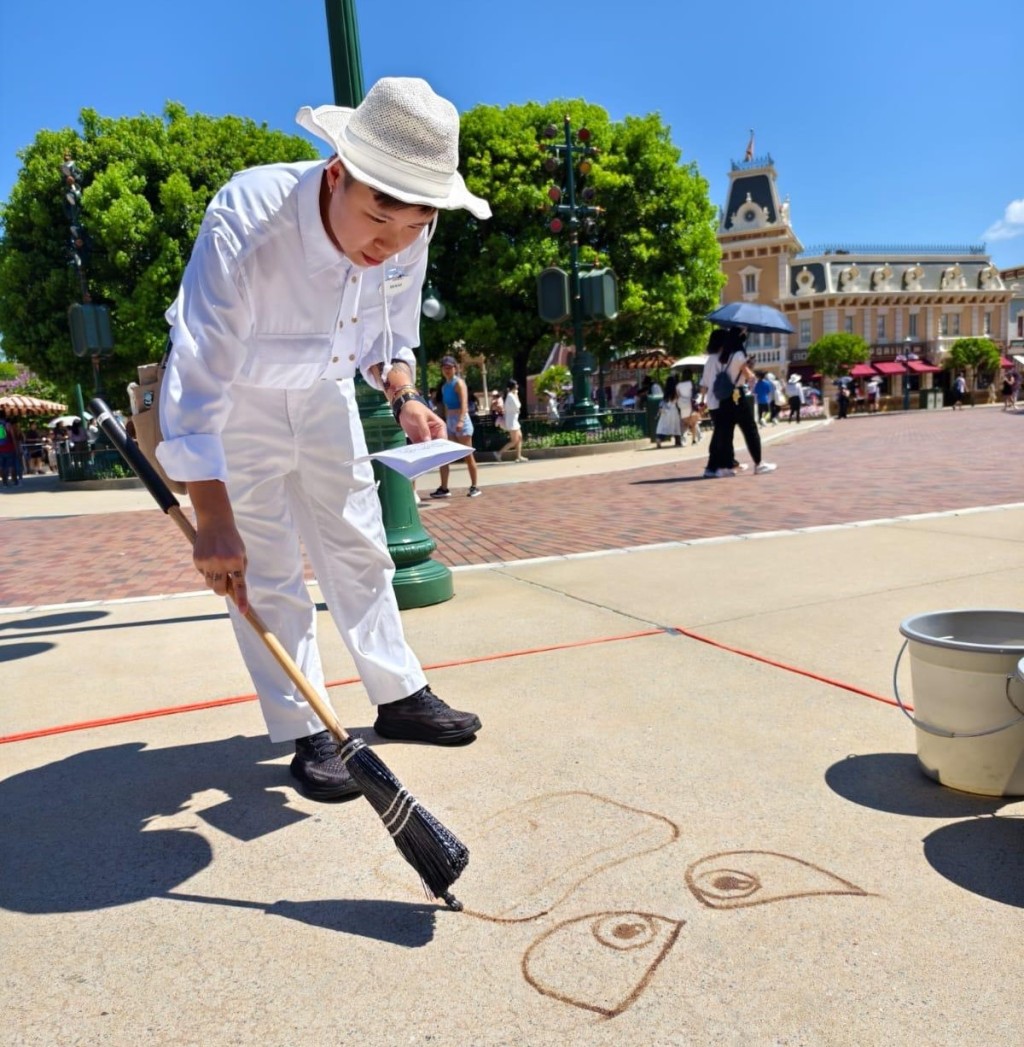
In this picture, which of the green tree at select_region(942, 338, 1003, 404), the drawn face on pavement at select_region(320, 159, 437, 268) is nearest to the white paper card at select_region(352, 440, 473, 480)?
the drawn face on pavement at select_region(320, 159, 437, 268)

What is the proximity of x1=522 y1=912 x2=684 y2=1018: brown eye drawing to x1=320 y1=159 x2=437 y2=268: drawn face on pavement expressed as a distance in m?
1.64

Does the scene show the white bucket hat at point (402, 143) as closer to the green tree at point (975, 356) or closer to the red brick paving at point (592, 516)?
the red brick paving at point (592, 516)

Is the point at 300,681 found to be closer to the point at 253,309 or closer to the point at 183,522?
the point at 183,522

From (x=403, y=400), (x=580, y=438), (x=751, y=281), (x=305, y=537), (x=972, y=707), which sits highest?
(x=751, y=281)

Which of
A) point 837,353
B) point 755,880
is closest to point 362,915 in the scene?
point 755,880

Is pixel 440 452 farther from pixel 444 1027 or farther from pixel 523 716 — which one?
pixel 444 1027

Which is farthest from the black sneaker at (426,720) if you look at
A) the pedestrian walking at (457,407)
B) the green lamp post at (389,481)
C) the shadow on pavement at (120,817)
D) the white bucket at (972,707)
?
the pedestrian walking at (457,407)

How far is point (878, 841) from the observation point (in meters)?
2.14

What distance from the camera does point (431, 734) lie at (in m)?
2.83

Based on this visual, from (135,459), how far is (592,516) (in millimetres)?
6145

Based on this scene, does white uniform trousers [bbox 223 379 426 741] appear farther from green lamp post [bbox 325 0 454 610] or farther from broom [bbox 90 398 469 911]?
green lamp post [bbox 325 0 454 610]

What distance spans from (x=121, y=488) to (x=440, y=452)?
1599cm

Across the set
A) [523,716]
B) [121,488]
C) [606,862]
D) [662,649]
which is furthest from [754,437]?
[121,488]

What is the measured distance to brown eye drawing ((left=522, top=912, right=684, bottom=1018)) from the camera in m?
1.64
